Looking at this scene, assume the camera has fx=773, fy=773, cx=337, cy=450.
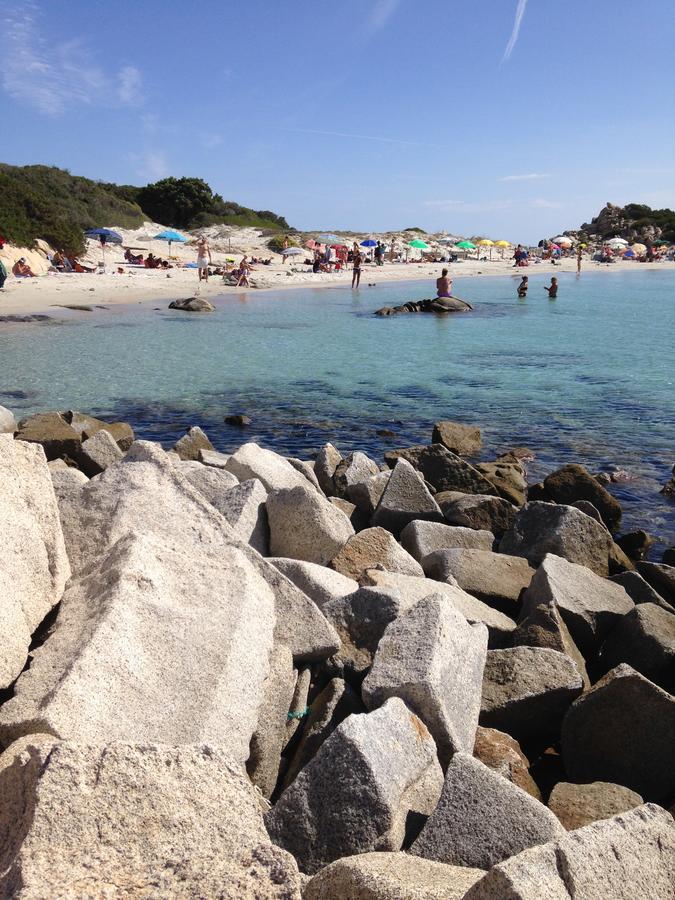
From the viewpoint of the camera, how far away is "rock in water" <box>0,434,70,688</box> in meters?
3.38

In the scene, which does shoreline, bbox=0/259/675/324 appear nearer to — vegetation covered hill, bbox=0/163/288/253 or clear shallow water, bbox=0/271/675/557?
clear shallow water, bbox=0/271/675/557

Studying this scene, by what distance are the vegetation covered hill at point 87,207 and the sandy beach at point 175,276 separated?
64.4 inches

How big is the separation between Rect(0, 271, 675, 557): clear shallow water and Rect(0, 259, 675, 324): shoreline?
2.12 m

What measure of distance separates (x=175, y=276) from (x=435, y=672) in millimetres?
38200

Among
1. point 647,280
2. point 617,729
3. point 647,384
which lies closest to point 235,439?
point 617,729

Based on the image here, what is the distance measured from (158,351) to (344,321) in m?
10.1

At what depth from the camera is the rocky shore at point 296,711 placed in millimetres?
2293

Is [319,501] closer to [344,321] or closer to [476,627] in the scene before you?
[476,627]

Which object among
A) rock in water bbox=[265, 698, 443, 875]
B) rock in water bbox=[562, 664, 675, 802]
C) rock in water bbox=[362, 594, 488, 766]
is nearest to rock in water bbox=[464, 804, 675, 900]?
rock in water bbox=[265, 698, 443, 875]

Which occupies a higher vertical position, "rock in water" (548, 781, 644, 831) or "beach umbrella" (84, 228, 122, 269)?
"beach umbrella" (84, 228, 122, 269)

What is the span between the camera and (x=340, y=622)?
4.46 m

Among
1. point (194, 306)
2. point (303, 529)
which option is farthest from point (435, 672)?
point (194, 306)

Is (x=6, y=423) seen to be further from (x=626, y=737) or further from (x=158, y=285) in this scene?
(x=158, y=285)

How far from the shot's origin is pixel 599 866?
247cm
